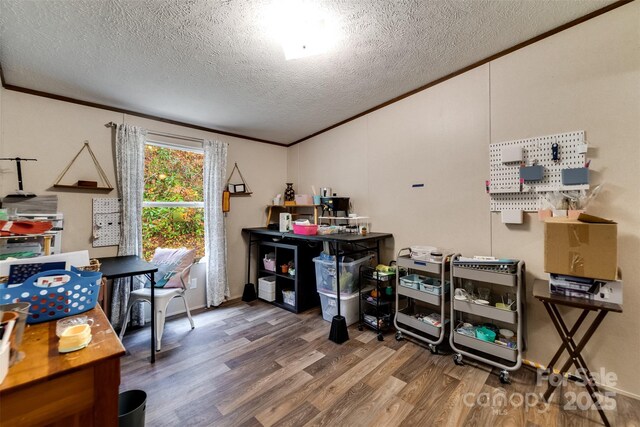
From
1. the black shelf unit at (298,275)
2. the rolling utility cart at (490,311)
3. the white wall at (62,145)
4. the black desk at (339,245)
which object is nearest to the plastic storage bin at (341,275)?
the black desk at (339,245)

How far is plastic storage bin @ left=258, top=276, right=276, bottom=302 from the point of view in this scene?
3424mm

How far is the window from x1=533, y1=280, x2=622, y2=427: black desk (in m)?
3.55

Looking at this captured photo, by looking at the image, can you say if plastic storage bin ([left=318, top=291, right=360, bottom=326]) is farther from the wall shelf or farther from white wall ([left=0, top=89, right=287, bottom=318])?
the wall shelf

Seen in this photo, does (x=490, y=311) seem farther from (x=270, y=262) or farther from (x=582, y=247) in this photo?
(x=270, y=262)

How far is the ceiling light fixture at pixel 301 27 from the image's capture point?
1521 millimetres

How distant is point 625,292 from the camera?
1.60m

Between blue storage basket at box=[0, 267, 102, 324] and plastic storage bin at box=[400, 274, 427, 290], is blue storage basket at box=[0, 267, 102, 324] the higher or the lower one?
the higher one

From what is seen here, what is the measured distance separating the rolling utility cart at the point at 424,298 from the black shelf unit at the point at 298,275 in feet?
3.78

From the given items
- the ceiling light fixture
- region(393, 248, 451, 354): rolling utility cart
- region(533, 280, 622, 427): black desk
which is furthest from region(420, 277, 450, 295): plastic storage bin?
the ceiling light fixture

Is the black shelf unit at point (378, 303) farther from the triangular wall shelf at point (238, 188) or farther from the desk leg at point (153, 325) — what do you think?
the triangular wall shelf at point (238, 188)

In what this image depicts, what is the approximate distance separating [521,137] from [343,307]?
86.0 inches

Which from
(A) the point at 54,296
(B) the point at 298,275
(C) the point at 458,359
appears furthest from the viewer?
(B) the point at 298,275

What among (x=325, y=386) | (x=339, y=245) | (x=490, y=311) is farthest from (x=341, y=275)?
(x=490, y=311)

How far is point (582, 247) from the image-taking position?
1.44 m
